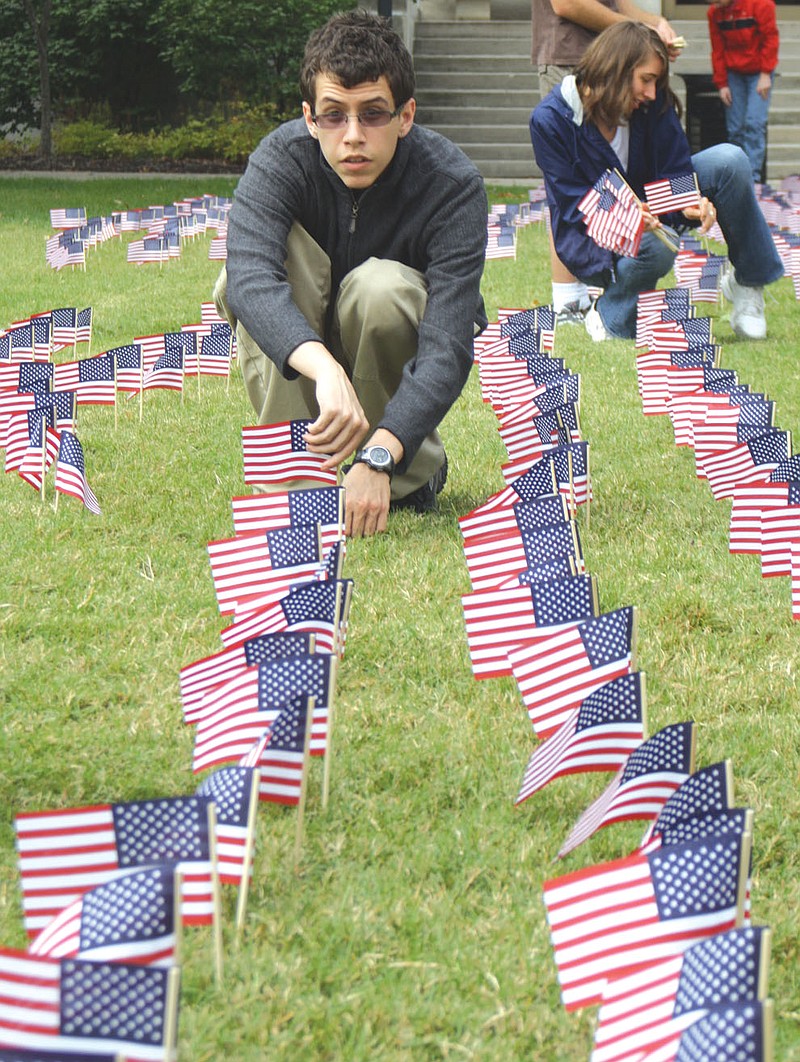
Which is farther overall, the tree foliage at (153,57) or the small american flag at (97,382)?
the tree foliage at (153,57)

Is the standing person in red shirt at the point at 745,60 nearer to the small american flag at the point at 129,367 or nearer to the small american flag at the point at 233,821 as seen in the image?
the small american flag at the point at 129,367

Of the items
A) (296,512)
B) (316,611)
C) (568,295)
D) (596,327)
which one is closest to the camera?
(316,611)

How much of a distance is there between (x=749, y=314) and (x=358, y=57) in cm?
433

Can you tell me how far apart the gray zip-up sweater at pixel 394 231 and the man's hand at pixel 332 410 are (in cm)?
19

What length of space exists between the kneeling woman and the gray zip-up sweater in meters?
2.82

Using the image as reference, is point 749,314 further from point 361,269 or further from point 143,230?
point 143,230

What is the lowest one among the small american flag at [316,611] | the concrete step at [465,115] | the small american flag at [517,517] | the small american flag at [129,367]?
the concrete step at [465,115]

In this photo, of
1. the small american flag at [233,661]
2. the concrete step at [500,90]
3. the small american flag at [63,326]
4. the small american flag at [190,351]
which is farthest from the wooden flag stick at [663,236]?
the concrete step at [500,90]

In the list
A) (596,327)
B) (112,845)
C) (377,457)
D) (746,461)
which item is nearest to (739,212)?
(596,327)

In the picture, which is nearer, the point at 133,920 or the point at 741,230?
the point at 133,920

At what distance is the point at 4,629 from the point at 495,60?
56.4 feet

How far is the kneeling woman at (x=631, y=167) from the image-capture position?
6.92 meters

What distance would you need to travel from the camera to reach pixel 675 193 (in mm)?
7039

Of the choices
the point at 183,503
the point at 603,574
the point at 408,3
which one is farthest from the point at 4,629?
the point at 408,3
